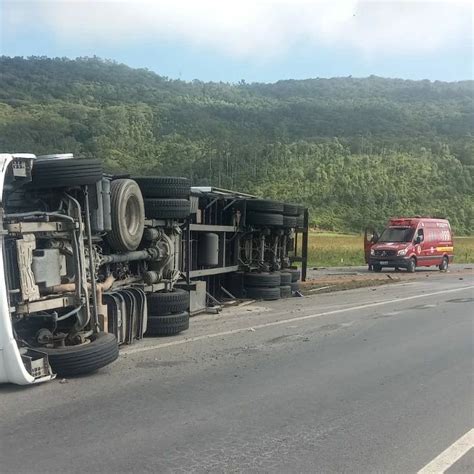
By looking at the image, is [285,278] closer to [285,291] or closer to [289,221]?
[285,291]

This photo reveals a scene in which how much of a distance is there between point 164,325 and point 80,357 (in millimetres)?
2610

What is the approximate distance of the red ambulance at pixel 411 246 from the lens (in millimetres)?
24812

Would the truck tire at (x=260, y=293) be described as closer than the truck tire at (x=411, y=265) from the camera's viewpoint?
Yes

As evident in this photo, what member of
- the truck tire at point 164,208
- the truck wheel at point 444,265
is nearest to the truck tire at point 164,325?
the truck tire at point 164,208

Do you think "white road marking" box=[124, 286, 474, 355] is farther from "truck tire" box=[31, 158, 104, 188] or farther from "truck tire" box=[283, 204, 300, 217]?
"truck tire" box=[283, 204, 300, 217]

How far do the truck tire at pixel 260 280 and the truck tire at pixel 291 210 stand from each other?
63.1 inches

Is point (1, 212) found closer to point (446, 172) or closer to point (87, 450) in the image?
point (87, 450)

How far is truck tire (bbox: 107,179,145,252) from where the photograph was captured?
294 inches

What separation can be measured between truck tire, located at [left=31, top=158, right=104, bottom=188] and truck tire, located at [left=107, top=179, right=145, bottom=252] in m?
1.24

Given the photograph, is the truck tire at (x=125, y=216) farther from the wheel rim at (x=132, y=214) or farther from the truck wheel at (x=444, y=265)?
the truck wheel at (x=444, y=265)

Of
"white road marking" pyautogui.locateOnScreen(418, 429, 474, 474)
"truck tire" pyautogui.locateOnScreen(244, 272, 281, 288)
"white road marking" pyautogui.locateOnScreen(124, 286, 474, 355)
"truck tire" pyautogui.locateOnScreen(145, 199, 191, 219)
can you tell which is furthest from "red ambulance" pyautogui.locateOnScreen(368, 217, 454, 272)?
"white road marking" pyautogui.locateOnScreen(418, 429, 474, 474)

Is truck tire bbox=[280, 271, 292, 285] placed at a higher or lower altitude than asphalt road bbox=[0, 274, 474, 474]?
lower

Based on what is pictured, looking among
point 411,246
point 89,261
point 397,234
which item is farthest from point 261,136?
point 89,261

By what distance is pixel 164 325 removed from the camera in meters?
8.40
